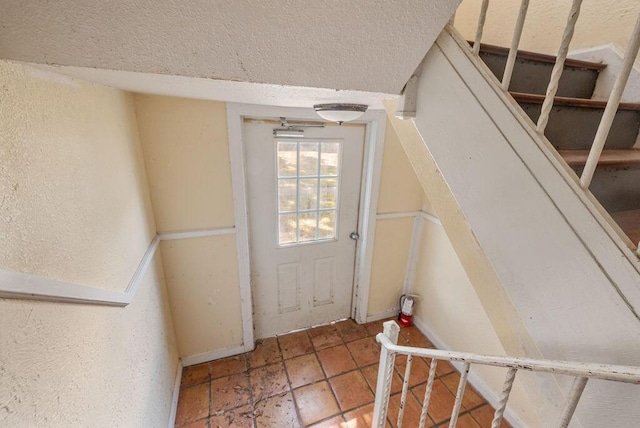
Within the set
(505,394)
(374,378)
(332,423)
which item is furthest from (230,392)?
(505,394)

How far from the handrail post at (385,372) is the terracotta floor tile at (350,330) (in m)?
1.18

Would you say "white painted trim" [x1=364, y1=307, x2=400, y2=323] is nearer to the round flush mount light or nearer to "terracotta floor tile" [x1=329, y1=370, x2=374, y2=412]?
"terracotta floor tile" [x1=329, y1=370, x2=374, y2=412]

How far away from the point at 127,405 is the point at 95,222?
766 millimetres

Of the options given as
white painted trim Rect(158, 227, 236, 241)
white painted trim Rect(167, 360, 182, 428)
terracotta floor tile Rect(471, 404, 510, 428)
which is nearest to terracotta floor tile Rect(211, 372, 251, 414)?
white painted trim Rect(167, 360, 182, 428)

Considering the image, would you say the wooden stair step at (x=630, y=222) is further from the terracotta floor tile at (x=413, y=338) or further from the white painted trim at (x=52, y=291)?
the terracotta floor tile at (x=413, y=338)

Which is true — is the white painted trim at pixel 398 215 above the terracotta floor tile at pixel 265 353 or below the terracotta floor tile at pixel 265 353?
above

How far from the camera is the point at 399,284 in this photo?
2740 millimetres

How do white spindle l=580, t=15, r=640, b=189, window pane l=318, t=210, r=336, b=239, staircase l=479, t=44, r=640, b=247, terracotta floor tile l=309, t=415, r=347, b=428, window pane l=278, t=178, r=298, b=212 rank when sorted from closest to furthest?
white spindle l=580, t=15, r=640, b=189 < staircase l=479, t=44, r=640, b=247 < terracotta floor tile l=309, t=415, r=347, b=428 < window pane l=278, t=178, r=298, b=212 < window pane l=318, t=210, r=336, b=239

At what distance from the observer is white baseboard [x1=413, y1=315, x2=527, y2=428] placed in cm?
180

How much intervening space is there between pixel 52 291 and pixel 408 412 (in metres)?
2.13

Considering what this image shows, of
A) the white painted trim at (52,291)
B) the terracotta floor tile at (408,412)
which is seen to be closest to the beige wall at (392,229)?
the terracotta floor tile at (408,412)

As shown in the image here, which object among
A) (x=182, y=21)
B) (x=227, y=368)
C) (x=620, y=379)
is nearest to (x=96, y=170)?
(x=182, y=21)

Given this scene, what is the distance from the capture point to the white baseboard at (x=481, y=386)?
1798 mm

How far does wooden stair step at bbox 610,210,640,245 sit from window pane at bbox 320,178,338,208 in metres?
1.67
